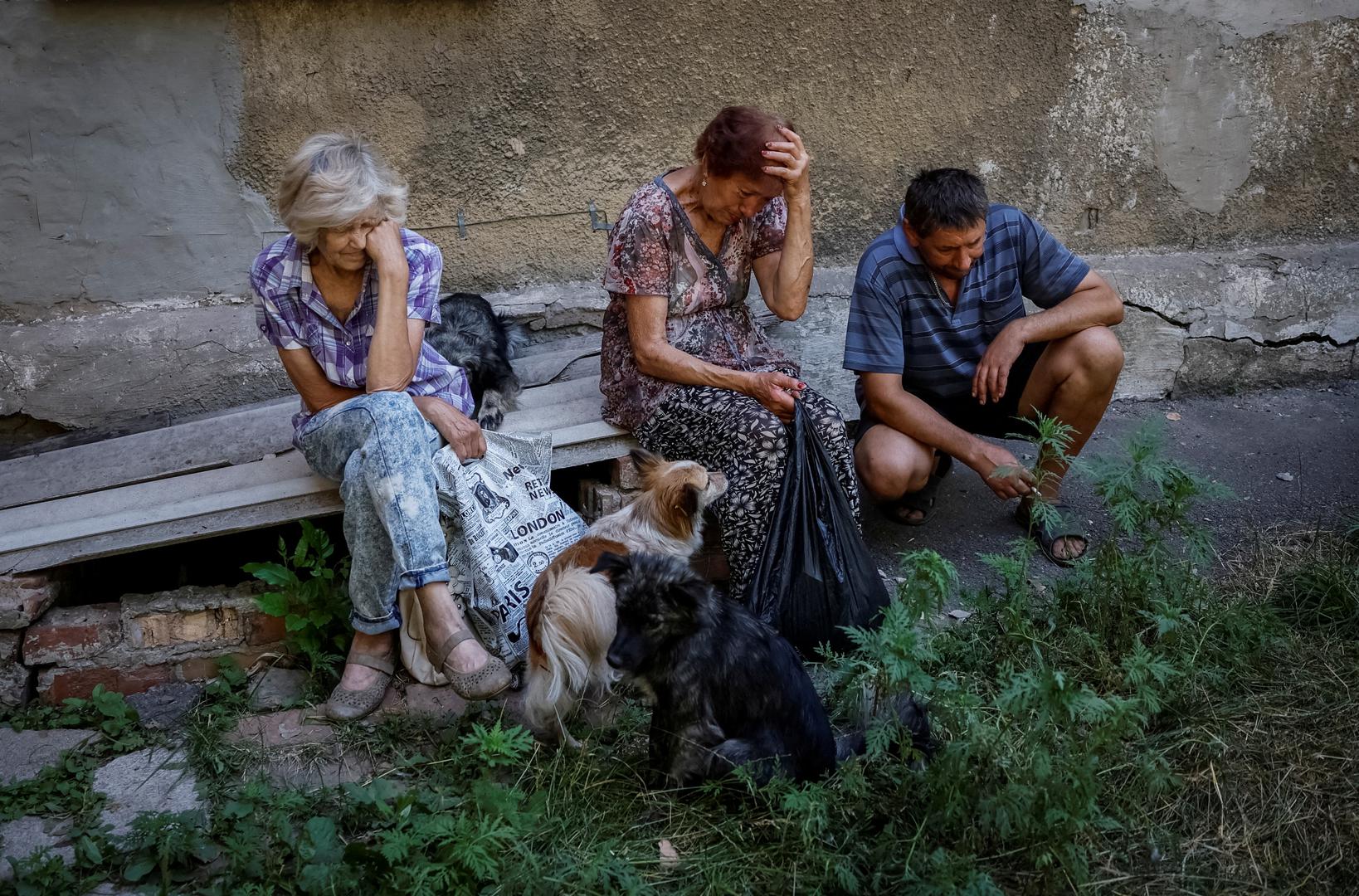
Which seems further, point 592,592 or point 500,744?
point 592,592

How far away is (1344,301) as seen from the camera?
5.86 metres

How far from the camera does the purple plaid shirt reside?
12.3ft

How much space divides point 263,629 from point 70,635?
24.1 inches

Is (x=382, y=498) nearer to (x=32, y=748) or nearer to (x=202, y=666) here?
(x=202, y=666)

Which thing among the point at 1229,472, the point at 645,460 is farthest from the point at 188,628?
the point at 1229,472

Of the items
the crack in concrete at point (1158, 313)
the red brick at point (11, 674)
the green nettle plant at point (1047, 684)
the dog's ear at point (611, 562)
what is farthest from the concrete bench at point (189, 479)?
the crack in concrete at point (1158, 313)

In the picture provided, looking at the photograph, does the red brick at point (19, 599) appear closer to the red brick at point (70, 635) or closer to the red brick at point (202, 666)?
the red brick at point (70, 635)

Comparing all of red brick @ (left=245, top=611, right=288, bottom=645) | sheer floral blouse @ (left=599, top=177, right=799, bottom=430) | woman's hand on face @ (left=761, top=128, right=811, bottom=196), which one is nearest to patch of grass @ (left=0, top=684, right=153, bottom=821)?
red brick @ (left=245, top=611, right=288, bottom=645)

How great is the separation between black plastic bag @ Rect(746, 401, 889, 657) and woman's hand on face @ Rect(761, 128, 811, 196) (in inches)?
33.3

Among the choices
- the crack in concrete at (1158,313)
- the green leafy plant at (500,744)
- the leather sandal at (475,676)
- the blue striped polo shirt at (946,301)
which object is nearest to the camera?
the green leafy plant at (500,744)

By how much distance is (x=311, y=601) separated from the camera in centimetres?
379

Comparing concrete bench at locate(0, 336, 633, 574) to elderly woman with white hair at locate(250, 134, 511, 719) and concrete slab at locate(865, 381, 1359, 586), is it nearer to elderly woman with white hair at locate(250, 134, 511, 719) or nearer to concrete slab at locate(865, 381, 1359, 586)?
elderly woman with white hair at locate(250, 134, 511, 719)

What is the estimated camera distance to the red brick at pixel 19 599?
12.0ft

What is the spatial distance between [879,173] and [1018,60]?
34.0 inches
